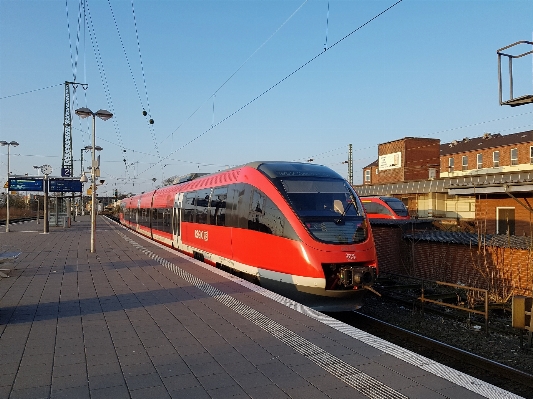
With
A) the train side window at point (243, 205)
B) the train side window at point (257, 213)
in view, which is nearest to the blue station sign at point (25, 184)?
the train side window at point (243, 205)

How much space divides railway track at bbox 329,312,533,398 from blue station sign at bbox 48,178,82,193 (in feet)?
85.8

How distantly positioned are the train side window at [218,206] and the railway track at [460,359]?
14.3 feet

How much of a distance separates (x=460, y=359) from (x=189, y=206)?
36.3ft

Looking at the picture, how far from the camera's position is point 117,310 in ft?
23.2

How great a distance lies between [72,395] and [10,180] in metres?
28.8

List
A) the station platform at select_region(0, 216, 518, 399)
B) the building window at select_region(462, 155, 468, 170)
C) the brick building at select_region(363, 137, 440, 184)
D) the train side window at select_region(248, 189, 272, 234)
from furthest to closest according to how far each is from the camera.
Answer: the brick building at select_region(363, 137, 440, 184)
the building window at select_region(462, 155, 468, 170)
the train side window at select_region(248, 189, 272, 234)
the station platform at select_region(0, 216, 518, 399)

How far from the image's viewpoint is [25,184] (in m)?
28.6

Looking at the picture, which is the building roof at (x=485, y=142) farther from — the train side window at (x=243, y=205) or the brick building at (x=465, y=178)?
the train side window at (x=243, y=205)

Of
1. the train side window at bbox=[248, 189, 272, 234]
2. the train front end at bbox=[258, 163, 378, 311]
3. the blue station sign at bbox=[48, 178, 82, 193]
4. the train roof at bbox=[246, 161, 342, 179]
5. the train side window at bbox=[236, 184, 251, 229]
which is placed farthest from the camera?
the blue station sign at bbox=[48, 178, 82, 193]

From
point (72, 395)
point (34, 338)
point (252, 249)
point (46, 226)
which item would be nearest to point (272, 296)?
point (252, 249)

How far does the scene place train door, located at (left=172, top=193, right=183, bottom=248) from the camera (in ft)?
58.4

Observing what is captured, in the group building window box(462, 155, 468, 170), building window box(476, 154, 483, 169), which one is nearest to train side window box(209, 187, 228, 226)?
building window box(476, 154, 483, 169)

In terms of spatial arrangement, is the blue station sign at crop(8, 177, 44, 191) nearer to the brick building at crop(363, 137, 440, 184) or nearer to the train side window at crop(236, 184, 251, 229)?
the train side window at crop(236, 184, 251, 229)

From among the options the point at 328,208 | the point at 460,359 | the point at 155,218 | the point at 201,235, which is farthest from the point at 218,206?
the point at 155,218
